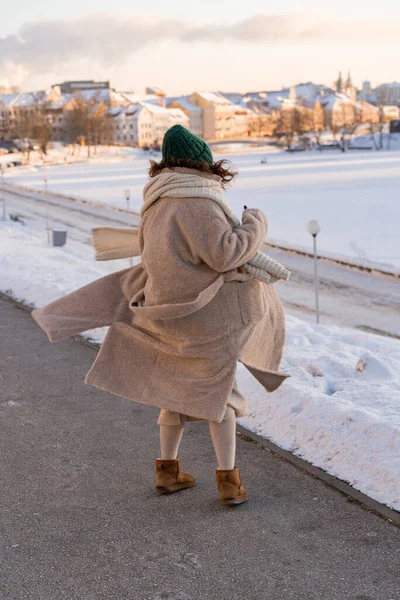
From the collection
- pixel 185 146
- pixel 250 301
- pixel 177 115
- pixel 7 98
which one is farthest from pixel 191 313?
pixel 177 115

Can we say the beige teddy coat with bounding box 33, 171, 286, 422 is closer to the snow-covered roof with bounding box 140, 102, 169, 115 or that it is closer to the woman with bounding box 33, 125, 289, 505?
the woman with bounding box 33, 125, 289, 505

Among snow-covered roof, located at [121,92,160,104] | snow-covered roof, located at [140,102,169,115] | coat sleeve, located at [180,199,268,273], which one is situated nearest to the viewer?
coat sleeve, located at [180,199,268,273]

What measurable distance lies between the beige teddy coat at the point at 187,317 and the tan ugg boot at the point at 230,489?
0.96ft

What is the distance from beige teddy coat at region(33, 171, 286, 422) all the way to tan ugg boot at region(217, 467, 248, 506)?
0.29m

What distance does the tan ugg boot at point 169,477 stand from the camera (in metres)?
4.23

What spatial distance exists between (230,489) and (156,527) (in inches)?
15.7

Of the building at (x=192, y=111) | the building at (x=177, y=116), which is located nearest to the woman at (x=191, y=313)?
the building at (x=177, y=116)

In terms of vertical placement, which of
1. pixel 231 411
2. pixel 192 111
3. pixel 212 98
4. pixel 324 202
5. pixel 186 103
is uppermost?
pixel 212 98

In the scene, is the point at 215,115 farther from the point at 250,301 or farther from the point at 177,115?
the point at 250,301

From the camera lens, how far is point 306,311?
14547 millimetres

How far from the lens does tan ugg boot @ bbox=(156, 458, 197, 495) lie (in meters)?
4.23

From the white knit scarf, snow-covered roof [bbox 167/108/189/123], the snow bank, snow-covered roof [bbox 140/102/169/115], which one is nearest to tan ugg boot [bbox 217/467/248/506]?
the snow bank

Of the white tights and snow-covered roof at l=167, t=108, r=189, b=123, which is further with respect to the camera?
snow-covered roof at l=167, t=108, r=189, b=123

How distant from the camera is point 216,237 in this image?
12.3ft
